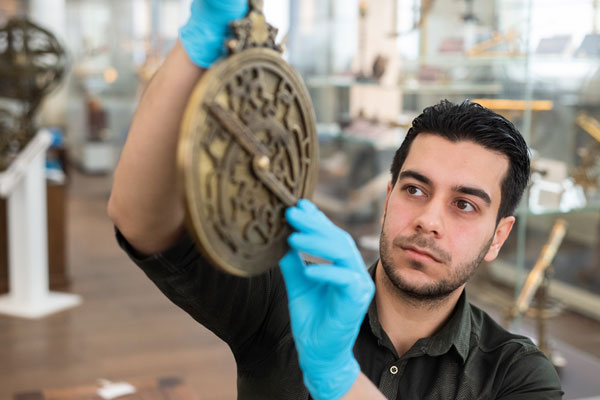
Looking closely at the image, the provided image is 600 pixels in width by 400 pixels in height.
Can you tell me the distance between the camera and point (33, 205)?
14.0 ft

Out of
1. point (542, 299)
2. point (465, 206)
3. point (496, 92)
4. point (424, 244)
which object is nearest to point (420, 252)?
point (424, 244)

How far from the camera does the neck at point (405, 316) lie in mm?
1385

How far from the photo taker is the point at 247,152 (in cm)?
92

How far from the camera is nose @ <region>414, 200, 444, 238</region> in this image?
1.22 metres

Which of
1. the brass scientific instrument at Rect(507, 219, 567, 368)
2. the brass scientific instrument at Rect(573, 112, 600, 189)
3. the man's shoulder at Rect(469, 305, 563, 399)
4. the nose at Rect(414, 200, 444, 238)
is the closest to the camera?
the nose at Rect(414, 200, 444, 238)

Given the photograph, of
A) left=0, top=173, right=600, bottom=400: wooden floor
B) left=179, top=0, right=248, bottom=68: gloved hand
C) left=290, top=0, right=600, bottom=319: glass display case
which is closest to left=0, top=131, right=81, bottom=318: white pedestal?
left=0, top=173, right=600, bottom=400: wooden floor

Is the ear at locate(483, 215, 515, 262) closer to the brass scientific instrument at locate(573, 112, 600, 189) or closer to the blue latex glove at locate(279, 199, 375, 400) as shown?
the blue latex glove at locate(279, 199, 375, 400)

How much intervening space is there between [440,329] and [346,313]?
1.52 ft

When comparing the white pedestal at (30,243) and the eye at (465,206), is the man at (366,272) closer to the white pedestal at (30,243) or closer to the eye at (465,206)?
the eye at (465,206)

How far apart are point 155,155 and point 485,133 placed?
0.64m

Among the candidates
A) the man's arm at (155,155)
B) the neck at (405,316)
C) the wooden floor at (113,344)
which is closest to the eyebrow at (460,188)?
the neck at (405,316)

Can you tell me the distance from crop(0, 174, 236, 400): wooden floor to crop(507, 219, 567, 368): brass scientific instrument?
1.36m

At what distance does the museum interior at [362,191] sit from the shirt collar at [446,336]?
0.73 metres

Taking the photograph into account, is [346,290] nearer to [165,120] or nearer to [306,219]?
[306,219]
